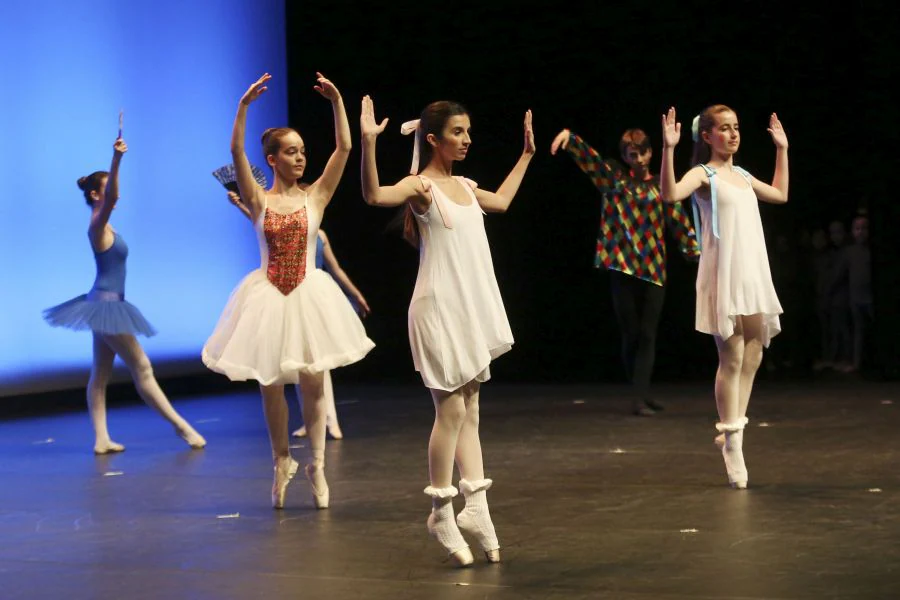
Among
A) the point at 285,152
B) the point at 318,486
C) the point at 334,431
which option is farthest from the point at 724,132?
the point at 334,431

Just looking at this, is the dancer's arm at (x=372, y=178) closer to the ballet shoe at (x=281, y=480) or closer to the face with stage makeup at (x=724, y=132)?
the ballet shoe at (x=281, y=480)

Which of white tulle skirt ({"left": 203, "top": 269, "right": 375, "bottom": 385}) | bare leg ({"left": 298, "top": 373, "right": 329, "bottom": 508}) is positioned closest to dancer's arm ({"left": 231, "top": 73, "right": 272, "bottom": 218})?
white tulle skirt ({"left": 203, "top": 269, "right": 375, "bottom": 385})

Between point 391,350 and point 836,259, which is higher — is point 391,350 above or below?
below

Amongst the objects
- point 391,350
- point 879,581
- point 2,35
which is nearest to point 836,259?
→ point 391,350

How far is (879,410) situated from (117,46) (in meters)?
5.86

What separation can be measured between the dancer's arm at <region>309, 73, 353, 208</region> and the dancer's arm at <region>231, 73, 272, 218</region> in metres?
0.20

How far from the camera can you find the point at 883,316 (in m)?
8.85

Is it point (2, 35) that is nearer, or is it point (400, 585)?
point (400, 585)

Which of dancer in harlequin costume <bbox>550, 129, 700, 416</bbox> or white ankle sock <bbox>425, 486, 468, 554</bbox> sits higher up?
dancer in harlequin costume <bbox>550, 129, 700, 416</bbox>

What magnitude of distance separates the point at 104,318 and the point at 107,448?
26.8 inches

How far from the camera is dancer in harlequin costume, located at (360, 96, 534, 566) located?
348 cm

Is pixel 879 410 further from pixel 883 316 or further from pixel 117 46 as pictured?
pixel 117 46

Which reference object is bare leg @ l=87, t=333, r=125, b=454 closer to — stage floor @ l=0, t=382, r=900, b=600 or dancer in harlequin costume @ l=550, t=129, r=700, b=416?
stage floor @ l=0, t=382, r=900, b=600

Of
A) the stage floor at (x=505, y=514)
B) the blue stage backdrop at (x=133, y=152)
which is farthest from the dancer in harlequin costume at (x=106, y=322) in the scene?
the blue stage backdrop at (x=133, y=152)
